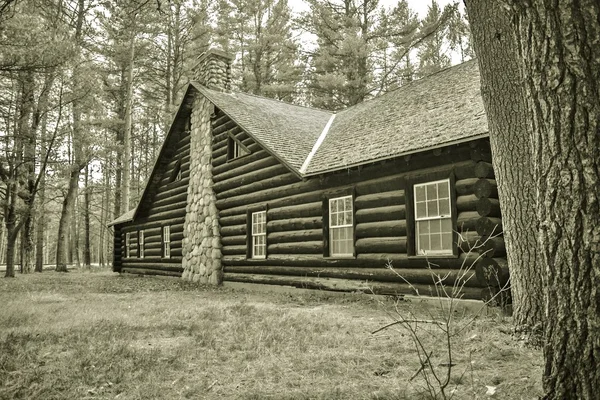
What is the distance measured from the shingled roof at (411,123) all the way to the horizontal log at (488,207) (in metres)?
1.24

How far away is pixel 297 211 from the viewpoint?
531 inches

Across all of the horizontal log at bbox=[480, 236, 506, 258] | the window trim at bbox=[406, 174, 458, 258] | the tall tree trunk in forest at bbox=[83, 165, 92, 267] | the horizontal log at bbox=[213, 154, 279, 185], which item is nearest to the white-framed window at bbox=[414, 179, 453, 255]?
the window trim at bbox=[406, 174, 458, 258]

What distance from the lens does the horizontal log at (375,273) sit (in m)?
9.22

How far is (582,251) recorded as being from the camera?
2865 millimetres

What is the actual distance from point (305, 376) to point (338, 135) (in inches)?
428

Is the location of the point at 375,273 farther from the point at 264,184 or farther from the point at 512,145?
the point at 512,145

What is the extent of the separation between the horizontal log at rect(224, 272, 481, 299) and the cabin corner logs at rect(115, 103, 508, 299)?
3 cm

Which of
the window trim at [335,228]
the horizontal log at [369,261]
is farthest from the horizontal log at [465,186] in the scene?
the window trim at [335,228]

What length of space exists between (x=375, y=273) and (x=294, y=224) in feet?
11.1

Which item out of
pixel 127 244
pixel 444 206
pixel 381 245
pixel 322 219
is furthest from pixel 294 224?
pixel 127 244

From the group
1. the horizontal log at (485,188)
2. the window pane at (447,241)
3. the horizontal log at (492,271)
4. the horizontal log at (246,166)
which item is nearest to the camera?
the horizontal log at (492,271)

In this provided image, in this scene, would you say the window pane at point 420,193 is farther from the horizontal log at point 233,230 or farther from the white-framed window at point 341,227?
the horizontal log at point 233,230

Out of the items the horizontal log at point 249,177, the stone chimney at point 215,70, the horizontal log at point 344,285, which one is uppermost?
the stone chimney at point 215,70

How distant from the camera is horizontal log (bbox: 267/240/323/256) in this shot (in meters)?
12.8
